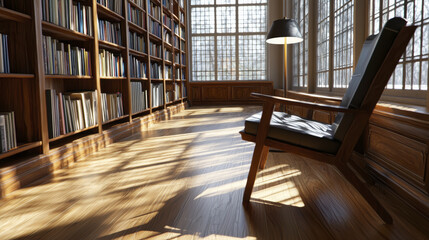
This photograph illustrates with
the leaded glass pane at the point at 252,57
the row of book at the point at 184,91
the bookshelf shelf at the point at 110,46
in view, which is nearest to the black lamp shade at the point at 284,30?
the bookshelf shelf at the point at 110,46

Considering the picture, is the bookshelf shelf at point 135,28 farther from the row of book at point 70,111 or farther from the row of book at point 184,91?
the row of book at point 184,91

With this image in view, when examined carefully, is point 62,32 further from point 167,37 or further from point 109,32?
point 167,37

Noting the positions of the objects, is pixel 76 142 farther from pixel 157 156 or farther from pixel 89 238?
pixel 89 238

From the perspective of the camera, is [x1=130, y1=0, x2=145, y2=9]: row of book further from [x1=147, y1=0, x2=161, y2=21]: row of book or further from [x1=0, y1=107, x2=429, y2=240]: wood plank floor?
[x1=0, y1=107, x2=429, y2=240]: wood plank floor

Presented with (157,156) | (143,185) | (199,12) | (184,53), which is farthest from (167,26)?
(143,185)

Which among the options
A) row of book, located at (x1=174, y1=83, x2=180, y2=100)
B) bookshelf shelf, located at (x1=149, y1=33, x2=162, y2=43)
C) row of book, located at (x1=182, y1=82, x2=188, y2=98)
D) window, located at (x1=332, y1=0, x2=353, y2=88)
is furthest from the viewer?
row of book, located at (x1=182, y1=82, x2=188, y2=98)

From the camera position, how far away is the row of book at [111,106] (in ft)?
11.5

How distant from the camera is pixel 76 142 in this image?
2832mm

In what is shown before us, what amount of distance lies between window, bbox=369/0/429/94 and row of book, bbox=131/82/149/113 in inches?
115

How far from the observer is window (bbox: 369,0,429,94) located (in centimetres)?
217

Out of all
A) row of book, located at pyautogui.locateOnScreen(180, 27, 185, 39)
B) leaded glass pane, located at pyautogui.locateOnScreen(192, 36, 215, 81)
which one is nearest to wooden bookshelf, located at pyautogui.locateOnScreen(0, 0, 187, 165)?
row of book, located at pyautogui.locateOnScreen(180, 27, 185, 39)

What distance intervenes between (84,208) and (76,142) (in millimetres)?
1241

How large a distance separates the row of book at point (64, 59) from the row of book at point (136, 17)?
1.43 m

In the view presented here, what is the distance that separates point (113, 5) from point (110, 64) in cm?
67
